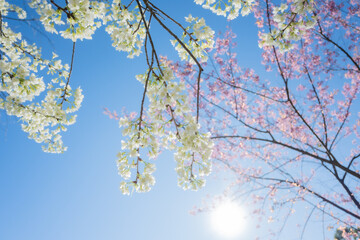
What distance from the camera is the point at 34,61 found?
3.79 metres

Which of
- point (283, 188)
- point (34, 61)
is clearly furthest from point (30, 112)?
Answer: point (283, 188)

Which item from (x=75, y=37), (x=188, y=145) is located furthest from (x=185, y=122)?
(x=75, y=37)

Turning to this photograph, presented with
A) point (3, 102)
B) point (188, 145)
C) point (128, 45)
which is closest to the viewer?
point (188, 145)

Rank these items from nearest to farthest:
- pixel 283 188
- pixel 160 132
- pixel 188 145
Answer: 1. pixel 188 145
2. pixel 160 132
3. pixel 283 188

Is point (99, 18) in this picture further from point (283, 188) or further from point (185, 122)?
point (283, 188)

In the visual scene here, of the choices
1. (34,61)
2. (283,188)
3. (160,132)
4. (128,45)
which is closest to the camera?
(160,132)

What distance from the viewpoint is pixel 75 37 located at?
7.45ft

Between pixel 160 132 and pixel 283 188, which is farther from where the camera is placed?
pixel 283 188

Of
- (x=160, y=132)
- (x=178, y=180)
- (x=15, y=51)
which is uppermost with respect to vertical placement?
(x=15, y=51)

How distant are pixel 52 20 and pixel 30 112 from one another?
188cm

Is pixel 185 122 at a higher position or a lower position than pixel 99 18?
lower

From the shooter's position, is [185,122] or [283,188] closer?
[185,122]

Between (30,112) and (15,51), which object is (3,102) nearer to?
(30,112)

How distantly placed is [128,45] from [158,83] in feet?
3.76
